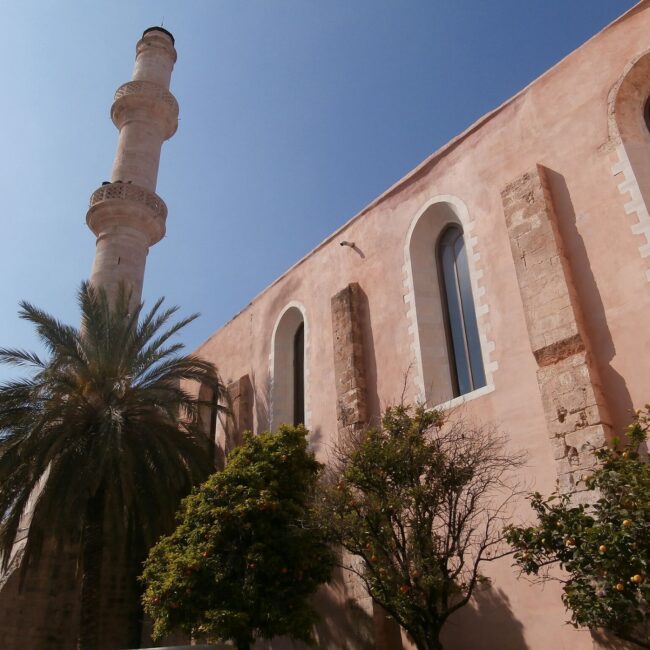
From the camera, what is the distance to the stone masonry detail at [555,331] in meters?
7.45

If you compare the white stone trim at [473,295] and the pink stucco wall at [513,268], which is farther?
the white stone trim at [473,295]

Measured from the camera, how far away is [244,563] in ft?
28.8

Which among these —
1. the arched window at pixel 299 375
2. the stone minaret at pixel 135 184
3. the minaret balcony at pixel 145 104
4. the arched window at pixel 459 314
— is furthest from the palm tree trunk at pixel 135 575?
the minaret balcony at pixel 145 104

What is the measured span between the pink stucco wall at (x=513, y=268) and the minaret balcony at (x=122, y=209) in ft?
24.6

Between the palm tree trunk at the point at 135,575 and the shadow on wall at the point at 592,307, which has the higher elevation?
the shadow on wall at the point at 592,307

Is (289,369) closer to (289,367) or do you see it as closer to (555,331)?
(289,367)

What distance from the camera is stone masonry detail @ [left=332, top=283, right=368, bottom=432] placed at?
11.0 meters

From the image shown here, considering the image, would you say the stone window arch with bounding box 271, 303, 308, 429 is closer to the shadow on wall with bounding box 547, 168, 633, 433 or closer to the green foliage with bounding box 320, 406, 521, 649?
the green foliage with bounding box 320, 406, 521, 649

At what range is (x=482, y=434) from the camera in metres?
8.57

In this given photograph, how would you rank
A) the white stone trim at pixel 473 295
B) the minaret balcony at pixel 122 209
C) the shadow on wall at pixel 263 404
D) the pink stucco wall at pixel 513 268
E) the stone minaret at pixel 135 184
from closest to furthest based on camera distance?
the pink stucco wall at pixel 513 268 < the white stone trim at pixel 473 295 < the shadow on wall at pixel 263 404 < the stone minaret at pixel 135 184 < the minaret balcony at pixel 122 209

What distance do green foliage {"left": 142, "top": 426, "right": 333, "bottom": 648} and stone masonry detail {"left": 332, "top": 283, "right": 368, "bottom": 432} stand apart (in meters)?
1.80

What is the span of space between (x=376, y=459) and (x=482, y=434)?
186cm

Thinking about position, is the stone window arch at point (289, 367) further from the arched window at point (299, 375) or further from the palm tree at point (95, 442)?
the palm tree at point (95, 442)

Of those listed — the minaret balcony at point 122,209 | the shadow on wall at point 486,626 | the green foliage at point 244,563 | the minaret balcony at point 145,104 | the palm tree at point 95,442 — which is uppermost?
the minaret balcony at point 145,104
